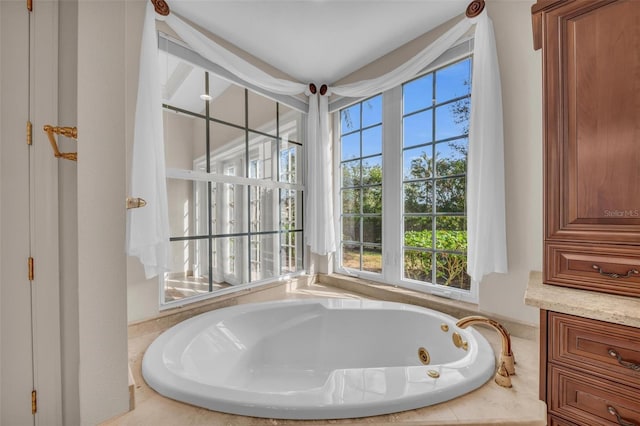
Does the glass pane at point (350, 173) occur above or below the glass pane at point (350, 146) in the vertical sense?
below

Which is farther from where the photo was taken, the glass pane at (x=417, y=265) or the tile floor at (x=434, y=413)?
the glass pane at (x=417, y=265)

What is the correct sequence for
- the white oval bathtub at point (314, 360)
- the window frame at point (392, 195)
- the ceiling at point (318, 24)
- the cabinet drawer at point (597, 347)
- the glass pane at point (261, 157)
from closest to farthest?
1. the cabinet drawer at point (597, 347)
2. the white oval bathtub at point (314, 360)
3. the ceiling at point (318, 24)
4. the window frame at point (392, 195)
5. the glass pane at point (261, 157)

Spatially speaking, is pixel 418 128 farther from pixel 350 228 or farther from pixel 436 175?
pixel 350 228

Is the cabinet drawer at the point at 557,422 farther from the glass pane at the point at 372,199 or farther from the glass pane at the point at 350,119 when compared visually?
the glass pane at the point at 350,119

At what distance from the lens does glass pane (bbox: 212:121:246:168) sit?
1.92 metres

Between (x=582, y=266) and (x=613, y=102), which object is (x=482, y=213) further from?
(x=613, y=102)

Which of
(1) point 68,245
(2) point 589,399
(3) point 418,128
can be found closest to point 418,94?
(3) point 418,128

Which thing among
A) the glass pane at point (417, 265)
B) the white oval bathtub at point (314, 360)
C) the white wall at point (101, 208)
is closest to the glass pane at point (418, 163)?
the glass pane at point (417, 265)

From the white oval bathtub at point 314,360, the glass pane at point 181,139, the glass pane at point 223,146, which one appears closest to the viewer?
the white oval bathtub at point 314,360

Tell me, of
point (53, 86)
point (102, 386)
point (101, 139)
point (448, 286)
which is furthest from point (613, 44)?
point (102, 386)

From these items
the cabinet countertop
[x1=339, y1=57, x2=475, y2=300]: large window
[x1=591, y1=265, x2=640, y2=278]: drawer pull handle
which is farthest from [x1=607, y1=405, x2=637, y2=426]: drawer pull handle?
[x1=339, y1=57, x2=475, y2=300]: large window

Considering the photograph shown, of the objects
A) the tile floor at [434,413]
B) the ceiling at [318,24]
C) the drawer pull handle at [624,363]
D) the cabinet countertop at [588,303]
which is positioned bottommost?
the tile floor at [434,413]

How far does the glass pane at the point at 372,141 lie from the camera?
2277 millimetres

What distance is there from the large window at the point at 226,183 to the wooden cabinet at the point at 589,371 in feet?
5.99
